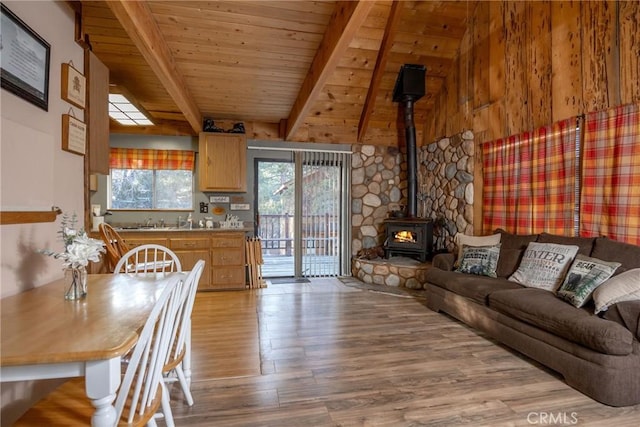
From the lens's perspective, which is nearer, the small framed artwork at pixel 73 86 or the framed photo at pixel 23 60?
the framed photo at pixel 23 60

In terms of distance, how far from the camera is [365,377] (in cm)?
230

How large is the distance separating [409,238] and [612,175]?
2633 mm

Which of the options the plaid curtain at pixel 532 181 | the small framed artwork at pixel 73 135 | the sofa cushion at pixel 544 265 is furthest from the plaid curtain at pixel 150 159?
the sofa cushion at pixel 544 265

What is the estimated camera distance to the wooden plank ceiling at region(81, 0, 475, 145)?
8.95ft

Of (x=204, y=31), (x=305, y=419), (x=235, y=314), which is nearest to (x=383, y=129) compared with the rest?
(x=204, y=31)

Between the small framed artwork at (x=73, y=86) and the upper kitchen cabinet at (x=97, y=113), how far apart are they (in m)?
0.15

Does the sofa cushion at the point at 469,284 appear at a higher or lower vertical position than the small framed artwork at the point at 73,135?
lower

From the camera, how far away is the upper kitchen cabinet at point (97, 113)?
8.00 feet

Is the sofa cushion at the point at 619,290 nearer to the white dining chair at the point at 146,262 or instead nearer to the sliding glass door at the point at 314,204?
the white dining chair at the point at 146,262

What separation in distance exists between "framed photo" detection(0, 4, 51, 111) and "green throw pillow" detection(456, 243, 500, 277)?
12.9 feet

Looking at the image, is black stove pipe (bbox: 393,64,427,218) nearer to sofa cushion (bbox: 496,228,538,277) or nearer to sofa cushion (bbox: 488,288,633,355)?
sofa cushion (bbox: 496,228,538,277)

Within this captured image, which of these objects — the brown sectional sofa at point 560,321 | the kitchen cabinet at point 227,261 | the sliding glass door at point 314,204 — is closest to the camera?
the brown sectional sofa at point 560,321

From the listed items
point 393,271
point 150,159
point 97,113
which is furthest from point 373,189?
point 97,113

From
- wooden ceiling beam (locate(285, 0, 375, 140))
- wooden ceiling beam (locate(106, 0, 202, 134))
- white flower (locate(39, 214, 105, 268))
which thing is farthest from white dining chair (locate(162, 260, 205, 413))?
wooden ceiling beam (locate(285, 0, 375, 140))
